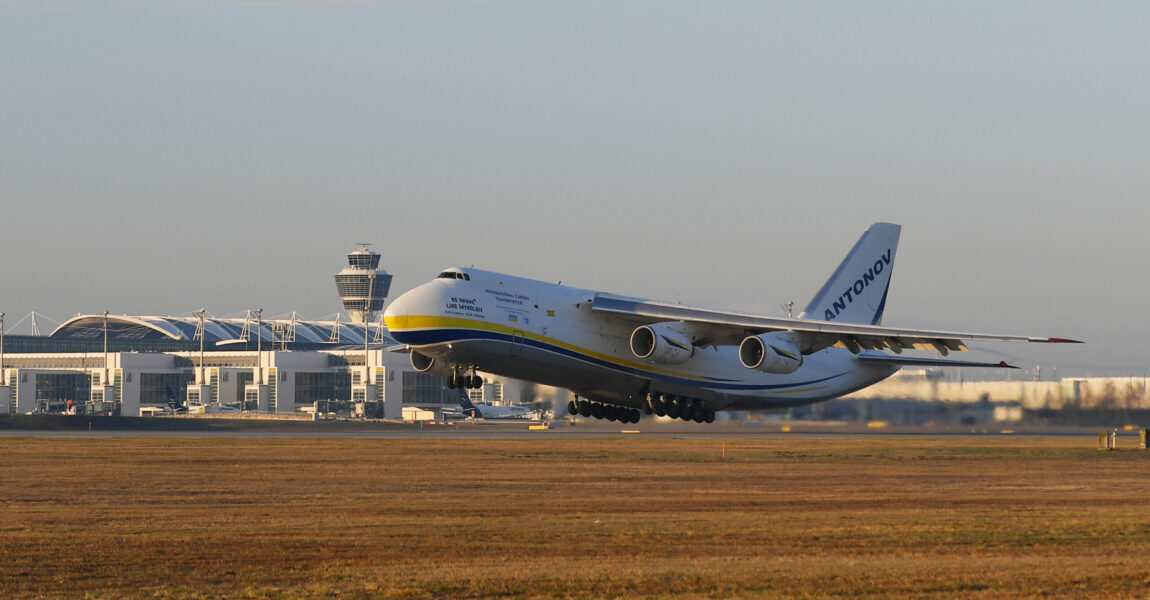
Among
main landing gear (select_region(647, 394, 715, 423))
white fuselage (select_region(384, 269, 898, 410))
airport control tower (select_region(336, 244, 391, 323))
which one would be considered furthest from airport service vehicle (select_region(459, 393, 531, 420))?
airport control tower (select_region(336, 244, 391, 323))

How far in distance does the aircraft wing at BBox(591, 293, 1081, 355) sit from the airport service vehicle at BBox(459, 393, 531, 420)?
58530 mm

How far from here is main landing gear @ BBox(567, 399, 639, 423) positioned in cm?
3809

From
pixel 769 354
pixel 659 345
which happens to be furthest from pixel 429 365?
pixel 769 354

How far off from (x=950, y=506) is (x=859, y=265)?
14.9 metres

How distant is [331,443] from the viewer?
55.9 m

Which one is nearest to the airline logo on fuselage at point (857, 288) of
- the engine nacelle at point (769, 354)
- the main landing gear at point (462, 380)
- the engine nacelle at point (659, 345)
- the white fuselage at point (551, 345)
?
the white fuselage at point (551, 345)

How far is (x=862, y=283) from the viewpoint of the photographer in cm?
4309

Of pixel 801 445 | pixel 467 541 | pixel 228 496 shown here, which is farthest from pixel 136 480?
pixel 801 445

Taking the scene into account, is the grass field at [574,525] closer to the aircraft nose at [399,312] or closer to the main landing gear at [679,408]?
the main landing gear at [679,408]

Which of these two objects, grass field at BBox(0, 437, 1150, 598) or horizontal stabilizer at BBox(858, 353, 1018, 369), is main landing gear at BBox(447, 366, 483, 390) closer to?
Result: grass field at BBox(0, 437, 1150, 598)

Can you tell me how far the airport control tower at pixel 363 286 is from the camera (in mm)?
184500

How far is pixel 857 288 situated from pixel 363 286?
483ft

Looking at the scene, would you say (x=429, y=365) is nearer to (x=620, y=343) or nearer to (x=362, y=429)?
(x=620, y=343)

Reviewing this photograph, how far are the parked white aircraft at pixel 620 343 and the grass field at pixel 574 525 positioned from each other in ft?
7.42
